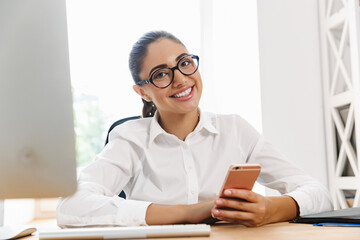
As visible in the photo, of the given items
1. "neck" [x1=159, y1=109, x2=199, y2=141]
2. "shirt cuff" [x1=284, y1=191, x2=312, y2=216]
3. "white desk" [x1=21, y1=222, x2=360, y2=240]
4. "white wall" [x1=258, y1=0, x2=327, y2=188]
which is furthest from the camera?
"white wall" [x1=258, y1=0, x2=327, y2=188]

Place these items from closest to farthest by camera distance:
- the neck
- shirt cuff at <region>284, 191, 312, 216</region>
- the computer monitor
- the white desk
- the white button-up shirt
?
the computer monitor → the white desk → shirt cuff at <region>284, 191, 312, 216</region> → the white button-up shirt → the neck

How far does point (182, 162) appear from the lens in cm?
147

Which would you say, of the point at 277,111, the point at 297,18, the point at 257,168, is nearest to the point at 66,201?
the point at 257,168

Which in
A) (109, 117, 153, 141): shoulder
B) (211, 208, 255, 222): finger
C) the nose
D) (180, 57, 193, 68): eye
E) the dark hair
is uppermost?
the dark hair

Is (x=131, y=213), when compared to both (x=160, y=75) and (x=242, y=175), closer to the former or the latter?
(x=242, y=175)

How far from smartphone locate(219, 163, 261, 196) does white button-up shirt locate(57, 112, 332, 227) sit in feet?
1.36

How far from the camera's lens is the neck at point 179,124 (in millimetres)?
1529

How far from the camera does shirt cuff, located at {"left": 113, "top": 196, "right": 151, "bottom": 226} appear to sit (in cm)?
105

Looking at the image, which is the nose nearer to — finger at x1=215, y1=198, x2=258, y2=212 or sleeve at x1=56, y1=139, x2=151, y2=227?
sleeve at x1=56, y1=139, x2=151, y2=227

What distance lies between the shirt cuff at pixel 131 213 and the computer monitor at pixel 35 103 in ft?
1.45

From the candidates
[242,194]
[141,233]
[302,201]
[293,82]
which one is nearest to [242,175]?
[242,194]

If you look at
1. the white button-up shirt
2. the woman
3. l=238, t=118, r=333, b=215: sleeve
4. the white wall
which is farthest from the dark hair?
the white wall

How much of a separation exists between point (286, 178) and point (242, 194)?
1.62ft

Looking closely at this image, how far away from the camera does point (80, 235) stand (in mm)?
787
